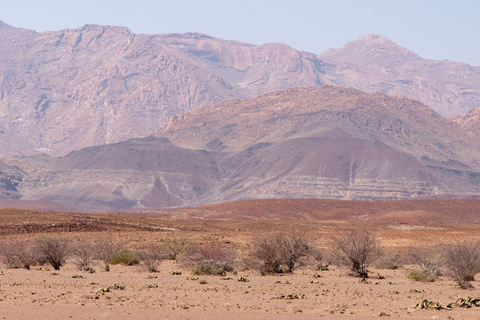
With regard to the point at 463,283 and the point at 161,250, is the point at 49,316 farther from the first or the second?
the point at 161,250

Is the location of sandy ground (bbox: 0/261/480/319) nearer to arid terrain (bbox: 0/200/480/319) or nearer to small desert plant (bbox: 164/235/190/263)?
arid terrain (bbox: 0/200/480/319)

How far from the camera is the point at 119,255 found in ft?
122

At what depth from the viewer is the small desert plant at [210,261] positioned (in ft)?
105

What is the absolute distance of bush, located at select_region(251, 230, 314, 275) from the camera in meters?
32.1

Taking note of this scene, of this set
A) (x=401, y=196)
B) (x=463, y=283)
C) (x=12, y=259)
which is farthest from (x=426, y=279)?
(x=401, y=196)

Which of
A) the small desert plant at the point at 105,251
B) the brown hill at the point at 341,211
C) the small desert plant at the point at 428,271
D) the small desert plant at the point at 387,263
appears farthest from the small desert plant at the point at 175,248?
the brown hill at the point at 341,211

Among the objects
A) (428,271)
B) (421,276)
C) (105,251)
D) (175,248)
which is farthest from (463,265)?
(175,248)

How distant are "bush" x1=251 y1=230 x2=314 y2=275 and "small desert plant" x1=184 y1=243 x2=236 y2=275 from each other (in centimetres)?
156

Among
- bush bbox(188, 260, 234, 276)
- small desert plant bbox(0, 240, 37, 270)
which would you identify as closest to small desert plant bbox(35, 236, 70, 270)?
small desert plant bbox(0, 240, 37, 270)

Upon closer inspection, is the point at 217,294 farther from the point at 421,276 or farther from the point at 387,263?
the point at 387,263

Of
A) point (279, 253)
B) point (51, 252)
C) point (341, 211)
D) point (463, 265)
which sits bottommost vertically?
point (341, 211)

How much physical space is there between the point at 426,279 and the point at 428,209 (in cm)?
7923

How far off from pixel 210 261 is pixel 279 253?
3403mm

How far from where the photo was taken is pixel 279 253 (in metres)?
32.7
